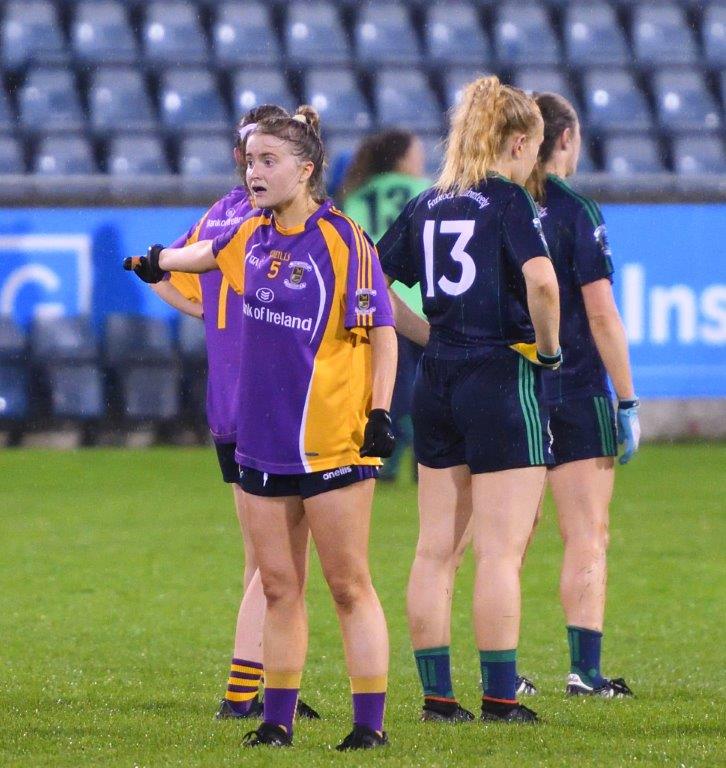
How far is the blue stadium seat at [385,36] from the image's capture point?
16297 mm

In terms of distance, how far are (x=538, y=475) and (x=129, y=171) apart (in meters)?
10.6

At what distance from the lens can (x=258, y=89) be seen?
15500 mm

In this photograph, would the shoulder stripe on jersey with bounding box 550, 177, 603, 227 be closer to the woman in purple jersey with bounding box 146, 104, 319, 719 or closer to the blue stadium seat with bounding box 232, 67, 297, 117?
the woman in purple jersey with bounding box 146, 104, 319, 719

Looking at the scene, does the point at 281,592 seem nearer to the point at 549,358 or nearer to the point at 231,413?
the point at 231,413

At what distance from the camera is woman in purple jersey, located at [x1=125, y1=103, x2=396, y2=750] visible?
13.5ft

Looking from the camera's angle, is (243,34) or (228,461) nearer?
(228,461)

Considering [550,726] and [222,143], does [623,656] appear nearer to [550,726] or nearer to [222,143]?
[550,726]

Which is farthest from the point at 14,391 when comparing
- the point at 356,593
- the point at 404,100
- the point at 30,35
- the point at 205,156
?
the point at 356,593

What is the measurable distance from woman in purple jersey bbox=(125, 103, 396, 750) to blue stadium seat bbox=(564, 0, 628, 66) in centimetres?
1290

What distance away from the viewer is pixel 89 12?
1602cm

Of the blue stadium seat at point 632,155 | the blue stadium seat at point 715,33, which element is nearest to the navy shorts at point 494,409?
the blue stadium seat at point 632,155

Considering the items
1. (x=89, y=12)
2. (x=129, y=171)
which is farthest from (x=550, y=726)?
(x=89, y=12)

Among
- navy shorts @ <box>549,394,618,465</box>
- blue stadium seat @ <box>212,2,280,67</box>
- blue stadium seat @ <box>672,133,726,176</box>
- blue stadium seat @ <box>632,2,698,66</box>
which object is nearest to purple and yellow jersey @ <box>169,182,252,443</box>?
navy shorts @ <box>549,394,618,465</box>

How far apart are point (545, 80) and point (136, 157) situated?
13.6 feet
